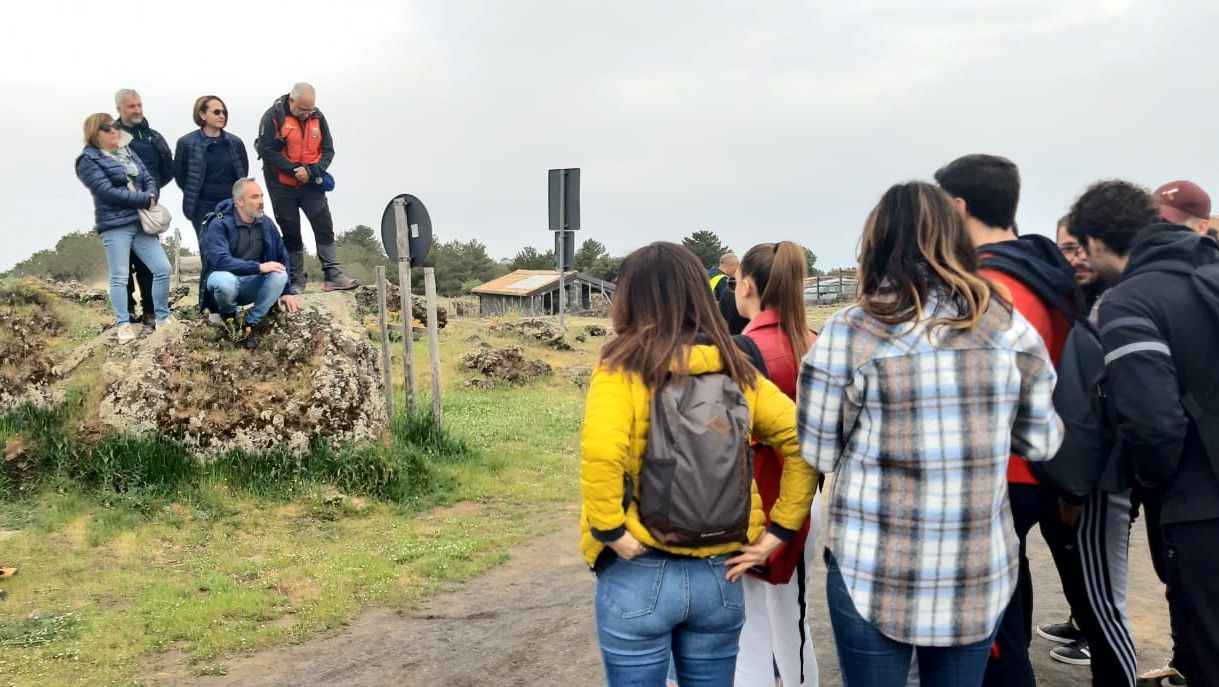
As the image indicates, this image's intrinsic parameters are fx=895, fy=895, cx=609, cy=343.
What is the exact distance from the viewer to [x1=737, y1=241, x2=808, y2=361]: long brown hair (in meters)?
3.65

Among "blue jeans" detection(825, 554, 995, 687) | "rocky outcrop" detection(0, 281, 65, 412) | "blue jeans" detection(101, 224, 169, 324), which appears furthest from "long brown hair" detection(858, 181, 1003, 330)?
"rocky outcrop" detection(0, 281, 65, 412)

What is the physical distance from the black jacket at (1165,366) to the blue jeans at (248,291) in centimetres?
658

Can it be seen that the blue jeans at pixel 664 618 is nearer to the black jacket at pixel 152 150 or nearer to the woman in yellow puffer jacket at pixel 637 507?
the woman in yellow puffer jacket at pixel 637 507

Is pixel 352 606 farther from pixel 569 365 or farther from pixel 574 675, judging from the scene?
pixel 569 365

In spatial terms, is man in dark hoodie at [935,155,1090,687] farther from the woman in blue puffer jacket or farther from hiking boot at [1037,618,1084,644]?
the woman in blue puffer jacket

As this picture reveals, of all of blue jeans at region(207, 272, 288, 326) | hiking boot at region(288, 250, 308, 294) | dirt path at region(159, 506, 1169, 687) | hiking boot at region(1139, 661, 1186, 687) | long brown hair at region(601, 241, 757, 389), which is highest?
hiking boot at region(288, 250, 308, 294)

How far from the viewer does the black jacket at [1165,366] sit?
2.90 m

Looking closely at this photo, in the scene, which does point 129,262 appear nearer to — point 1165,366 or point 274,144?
point 274,144

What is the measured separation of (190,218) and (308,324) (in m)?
1.50

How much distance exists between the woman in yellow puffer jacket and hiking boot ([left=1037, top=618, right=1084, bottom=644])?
271cm

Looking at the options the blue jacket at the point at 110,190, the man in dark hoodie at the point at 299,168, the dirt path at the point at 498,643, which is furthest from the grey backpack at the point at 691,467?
the man in dark hoodie at the point at 299,168

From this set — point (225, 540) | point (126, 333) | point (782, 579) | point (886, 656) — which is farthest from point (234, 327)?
point (886, 656)

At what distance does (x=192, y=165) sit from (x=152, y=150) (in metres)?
0.38

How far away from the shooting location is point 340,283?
9023 millimetres
